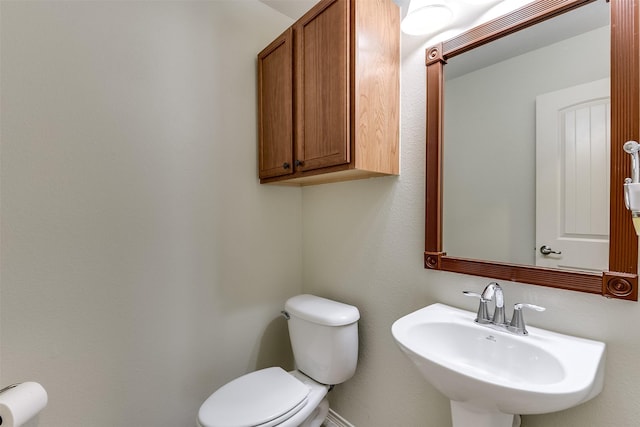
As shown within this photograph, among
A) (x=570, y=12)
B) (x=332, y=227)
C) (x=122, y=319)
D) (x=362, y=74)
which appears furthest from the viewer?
(x=332, y=227)

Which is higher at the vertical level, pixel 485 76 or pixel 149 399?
pixel 485 76

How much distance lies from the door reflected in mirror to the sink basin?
25 centimetres

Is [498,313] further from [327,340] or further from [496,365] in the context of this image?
[327,340]

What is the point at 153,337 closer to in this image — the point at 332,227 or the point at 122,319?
the point at 122,319

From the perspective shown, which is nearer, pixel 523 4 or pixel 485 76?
pixel 523 4

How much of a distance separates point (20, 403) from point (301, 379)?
40.8 inches

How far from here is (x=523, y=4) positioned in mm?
964

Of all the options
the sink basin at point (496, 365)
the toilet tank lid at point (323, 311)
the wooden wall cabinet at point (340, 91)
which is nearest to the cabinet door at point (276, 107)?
the wooden wall cabinet at point (340, 91)

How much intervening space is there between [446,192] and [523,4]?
0.67m

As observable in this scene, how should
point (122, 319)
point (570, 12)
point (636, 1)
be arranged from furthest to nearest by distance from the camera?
point (122, 319) → point (570, 12) → point (636, 1)

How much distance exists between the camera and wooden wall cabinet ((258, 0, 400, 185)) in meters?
1.13

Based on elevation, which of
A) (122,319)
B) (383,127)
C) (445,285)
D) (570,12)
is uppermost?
(570,12)

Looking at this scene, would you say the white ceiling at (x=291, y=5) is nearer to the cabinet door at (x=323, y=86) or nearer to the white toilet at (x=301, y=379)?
the cabinet door at (x=323, y=86)

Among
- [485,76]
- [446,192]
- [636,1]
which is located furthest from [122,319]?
[636,1]
